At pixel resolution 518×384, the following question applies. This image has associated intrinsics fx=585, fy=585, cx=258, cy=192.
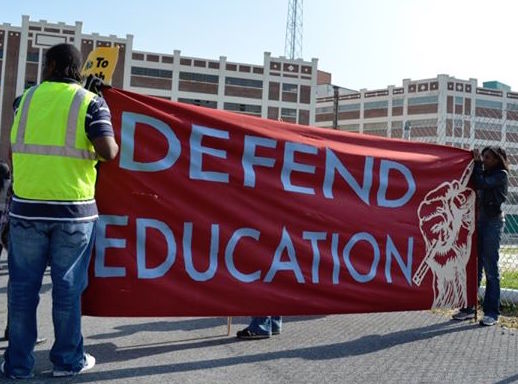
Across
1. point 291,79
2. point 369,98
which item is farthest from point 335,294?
point 369,98

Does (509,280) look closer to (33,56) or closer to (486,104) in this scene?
(33,56)

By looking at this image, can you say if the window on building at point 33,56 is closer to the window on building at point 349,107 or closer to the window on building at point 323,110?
the window on building at point 323,110

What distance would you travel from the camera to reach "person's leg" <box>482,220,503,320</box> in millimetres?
6112

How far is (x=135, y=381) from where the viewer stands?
12.6 ft

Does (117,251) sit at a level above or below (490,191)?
below

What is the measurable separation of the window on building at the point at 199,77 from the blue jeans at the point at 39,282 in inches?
3018

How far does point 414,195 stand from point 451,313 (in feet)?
6.44

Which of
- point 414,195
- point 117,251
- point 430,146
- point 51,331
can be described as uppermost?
point 430,146

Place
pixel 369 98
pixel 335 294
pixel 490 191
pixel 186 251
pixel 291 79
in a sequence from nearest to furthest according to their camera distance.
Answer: pixel 186 251
pixel 335 294
pixel 490 191
pixel 291 79
pixel 369 98

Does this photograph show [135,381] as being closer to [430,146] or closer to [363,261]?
[363,261]

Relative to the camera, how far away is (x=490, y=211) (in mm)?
6121

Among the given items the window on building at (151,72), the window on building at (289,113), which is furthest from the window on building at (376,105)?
the window on building at (151,72)

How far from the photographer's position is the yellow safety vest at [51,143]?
365 cm

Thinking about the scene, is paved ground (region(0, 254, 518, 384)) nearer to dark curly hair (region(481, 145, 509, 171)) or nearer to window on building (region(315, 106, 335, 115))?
dark curly hair (region(481, 145, 509, 171))
